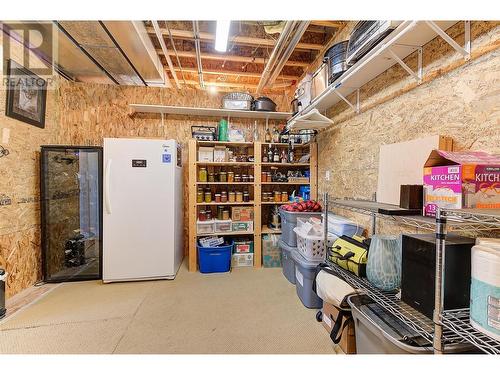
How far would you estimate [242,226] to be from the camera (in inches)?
127

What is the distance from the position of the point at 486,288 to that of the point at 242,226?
2595 mm

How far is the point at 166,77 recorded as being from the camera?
11.0 feet

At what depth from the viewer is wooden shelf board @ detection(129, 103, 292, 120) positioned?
320 cm

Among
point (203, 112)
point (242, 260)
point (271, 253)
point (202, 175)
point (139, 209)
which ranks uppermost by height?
point (203, 112)

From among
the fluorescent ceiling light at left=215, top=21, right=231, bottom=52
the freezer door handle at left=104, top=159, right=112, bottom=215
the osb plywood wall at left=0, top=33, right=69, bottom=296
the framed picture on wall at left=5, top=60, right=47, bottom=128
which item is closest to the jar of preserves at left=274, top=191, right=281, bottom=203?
the fluorescent ceiling light at left=215, top=21, right=231, bottom=52

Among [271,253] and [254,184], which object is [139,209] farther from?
[271,253]

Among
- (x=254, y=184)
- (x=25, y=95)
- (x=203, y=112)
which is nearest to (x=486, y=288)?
(x=254, y=184)

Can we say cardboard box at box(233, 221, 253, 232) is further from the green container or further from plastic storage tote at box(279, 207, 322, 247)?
the green container

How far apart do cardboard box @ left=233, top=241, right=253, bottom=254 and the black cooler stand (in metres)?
2.32

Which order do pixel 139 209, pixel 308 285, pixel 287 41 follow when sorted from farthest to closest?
pixel 139 209 < pixel 287 41 < pixel 308 285

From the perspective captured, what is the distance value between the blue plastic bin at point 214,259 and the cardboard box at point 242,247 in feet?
0.72

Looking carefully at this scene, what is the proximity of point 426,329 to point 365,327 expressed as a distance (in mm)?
282
